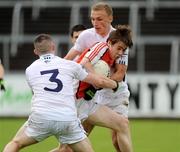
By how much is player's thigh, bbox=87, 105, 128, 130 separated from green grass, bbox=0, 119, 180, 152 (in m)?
2.79

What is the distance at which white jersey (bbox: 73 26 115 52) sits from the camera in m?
10.6

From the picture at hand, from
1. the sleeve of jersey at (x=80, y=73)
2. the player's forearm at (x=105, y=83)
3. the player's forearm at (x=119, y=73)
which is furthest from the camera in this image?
the player's forearm at (x=119, y=73)

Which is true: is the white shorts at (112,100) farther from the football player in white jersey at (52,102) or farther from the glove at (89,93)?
the football player in white jersey at (52,102)

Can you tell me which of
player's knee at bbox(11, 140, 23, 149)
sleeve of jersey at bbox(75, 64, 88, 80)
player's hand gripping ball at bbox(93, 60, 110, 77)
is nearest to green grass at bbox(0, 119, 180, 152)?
player's hand gripping ball at bbox(93, 60, 110, 77)

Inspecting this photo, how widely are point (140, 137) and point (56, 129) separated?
644 cm

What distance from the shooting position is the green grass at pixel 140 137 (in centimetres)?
1338

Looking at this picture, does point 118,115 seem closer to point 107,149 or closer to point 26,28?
point 107,149

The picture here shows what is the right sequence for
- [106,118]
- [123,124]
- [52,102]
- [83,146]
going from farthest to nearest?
[123,124] → [106,118] → [83,146] → [52,102]

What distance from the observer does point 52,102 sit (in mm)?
9047

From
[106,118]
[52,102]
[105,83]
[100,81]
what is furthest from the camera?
[106,118]

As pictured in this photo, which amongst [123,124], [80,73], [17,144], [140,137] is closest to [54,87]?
[80,73]

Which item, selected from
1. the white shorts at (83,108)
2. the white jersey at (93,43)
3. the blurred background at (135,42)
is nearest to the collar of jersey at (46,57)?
the white shorts at (83,108)

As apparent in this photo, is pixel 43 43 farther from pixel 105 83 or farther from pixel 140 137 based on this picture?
pixel 140 137

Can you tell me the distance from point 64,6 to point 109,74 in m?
14.5
